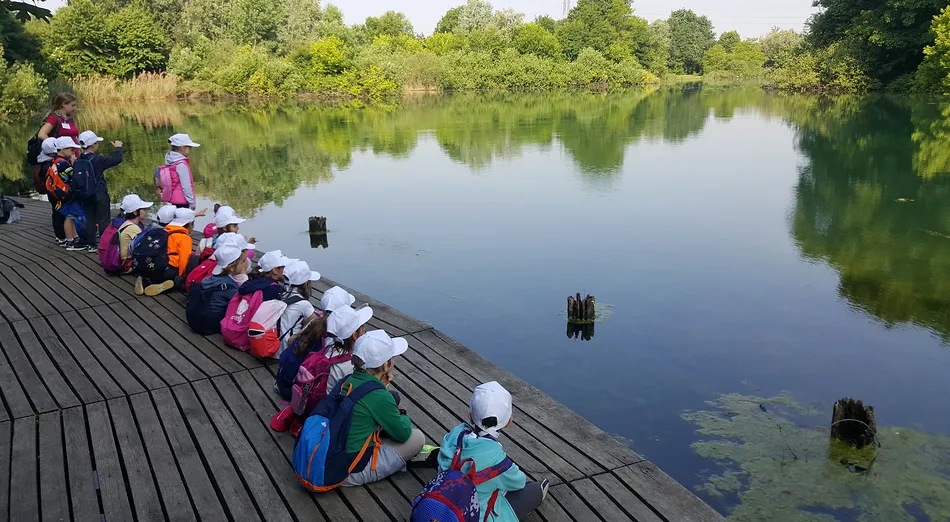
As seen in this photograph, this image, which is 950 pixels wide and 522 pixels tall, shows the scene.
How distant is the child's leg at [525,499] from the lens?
10.7 feet

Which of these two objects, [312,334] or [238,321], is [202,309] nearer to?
[238,321]

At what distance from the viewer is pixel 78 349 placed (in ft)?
Answer: 17.3

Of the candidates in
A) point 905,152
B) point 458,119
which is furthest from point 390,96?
point 905,152

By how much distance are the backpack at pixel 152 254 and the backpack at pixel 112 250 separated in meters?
0.44

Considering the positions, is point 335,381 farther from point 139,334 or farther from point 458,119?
point 458,119

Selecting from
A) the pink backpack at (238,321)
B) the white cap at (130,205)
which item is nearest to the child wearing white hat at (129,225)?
the white cap at (130,205)

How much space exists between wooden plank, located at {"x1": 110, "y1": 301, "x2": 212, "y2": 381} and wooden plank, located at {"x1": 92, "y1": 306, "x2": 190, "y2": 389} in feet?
0.08

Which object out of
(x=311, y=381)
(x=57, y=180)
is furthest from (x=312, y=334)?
(x=57, y=180)

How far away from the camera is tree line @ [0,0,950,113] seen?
3275cm

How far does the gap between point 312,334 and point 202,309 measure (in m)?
1.94

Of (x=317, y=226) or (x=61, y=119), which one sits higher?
(x=61, y=119)

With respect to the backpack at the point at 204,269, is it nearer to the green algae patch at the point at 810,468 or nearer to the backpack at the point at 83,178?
the backpack at the point at 83,178

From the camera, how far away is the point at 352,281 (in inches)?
360

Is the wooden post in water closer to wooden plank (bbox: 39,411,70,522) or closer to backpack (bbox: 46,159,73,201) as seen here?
backpack (bbox: 46,159,73,201)
